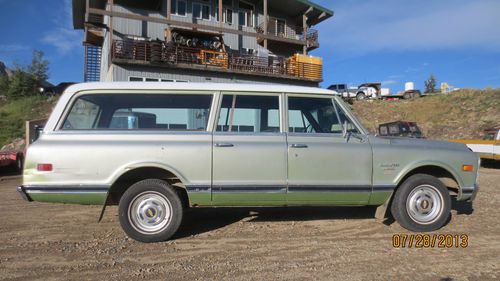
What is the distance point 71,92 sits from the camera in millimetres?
4883

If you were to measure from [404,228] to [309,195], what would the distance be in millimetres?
1421

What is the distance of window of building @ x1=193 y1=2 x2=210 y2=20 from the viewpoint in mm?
28047

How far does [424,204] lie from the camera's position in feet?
17.5

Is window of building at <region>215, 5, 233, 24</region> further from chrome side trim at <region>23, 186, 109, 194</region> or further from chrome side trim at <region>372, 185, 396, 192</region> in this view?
chrome side trim at <region>23, 186, 109, 194</region>

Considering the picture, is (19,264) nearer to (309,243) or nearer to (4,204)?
(309,243)

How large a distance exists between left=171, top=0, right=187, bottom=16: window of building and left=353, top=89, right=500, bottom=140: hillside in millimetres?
14376

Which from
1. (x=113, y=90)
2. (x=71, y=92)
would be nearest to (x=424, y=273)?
(x=113, y=90)

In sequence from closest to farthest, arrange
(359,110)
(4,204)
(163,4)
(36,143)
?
(36,143), (4,204), (163,4), (359,110)

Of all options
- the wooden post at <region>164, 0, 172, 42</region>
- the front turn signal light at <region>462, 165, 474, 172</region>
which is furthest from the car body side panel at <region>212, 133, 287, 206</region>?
the wooden post at <region>164, 0, 172, 42</region>

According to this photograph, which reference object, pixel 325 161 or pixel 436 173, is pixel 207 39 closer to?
pixel 436 173

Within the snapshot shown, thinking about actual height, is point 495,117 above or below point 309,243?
above

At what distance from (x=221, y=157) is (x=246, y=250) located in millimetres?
1107

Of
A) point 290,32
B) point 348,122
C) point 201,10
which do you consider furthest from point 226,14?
point 348,122

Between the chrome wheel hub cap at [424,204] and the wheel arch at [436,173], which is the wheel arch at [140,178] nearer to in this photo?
the wheel arch at [436,173]
